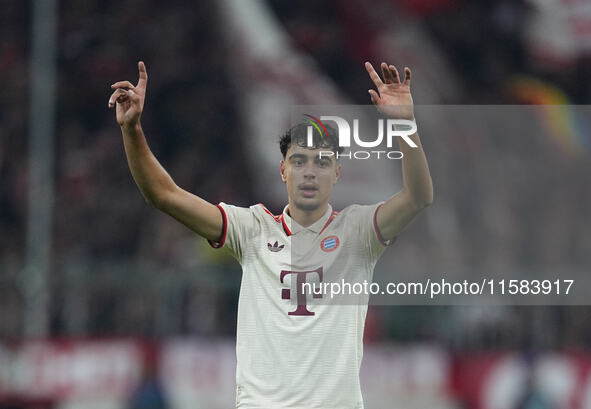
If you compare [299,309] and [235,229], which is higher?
[235,229]

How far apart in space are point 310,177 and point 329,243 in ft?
1.12

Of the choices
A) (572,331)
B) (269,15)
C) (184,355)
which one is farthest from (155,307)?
(269,15)

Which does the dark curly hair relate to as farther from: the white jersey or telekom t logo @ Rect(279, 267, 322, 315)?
telekom t logo @ Rect(279, 267, 322, 315)

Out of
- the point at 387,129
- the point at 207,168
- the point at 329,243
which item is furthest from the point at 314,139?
the point at 207,168

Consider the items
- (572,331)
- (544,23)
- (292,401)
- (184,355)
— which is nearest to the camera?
(292,401)

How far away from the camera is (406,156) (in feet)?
16.9

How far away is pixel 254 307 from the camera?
544 centimetres

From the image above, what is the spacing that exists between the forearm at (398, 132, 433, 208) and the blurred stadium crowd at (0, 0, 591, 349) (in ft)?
20.8

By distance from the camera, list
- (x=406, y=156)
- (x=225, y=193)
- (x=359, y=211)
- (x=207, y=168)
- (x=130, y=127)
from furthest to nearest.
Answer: (x=207, y=168) → (x=225, y=193) → (x=359, y=211) → (x=130, y=127) → (x=406, y=156)

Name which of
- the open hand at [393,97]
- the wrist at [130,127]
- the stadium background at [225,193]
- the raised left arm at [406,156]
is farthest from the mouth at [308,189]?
the stadium background at [225,193]

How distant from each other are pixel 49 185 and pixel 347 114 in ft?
13.6

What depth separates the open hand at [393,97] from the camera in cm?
520

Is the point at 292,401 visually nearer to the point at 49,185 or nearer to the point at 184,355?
the point at 184,355

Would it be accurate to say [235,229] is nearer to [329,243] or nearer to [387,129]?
[329,243]
